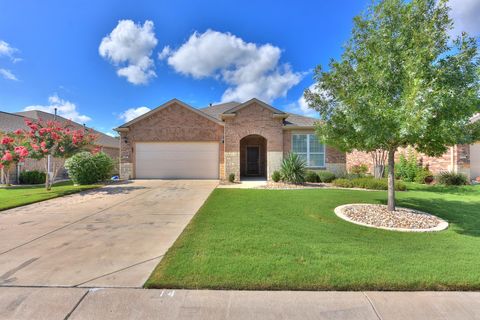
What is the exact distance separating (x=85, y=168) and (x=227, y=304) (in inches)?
555

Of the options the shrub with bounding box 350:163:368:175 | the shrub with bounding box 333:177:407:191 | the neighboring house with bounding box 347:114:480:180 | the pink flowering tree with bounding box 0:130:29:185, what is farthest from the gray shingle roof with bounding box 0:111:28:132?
the neighboring house with bounding box 347:114:480:180

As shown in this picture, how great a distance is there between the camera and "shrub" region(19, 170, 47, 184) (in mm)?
16703

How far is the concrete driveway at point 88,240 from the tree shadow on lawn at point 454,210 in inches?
270

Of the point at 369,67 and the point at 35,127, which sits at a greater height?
the point at 369,67

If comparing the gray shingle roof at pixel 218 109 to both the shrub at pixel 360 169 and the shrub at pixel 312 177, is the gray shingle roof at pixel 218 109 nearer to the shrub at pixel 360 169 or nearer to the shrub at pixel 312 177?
the shrub at pixel 312 177

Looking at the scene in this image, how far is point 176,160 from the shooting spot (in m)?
16.4

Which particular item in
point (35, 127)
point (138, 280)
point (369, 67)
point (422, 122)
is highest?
point (369, 67)

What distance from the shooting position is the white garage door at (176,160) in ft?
53.7

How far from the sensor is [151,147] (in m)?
16.4

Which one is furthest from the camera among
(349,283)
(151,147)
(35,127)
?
(151,147)

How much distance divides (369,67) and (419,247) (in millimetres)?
4254

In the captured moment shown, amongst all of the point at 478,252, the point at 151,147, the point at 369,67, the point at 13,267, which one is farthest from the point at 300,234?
the point at 151,147

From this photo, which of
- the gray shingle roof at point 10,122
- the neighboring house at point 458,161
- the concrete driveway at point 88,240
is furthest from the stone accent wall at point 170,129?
the neighboring house at point 458,161

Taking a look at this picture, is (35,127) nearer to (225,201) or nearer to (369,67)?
(225,201)
